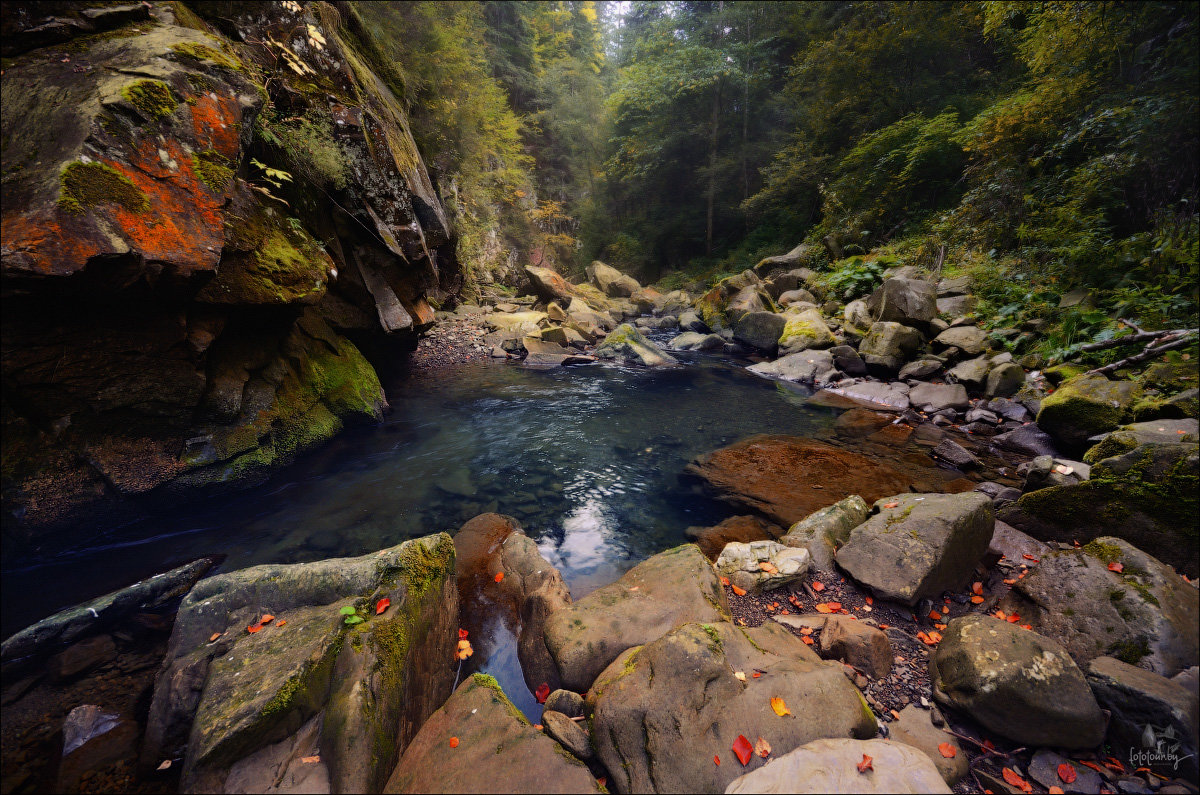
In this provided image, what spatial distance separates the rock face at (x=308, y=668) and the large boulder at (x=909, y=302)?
437 inches

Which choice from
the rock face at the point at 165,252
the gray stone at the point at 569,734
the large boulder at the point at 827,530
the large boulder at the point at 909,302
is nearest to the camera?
the gray stone at the point at 569,734

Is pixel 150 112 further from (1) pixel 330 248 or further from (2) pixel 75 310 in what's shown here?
(1) pixel 330 248

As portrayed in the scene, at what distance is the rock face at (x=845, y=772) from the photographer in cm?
173

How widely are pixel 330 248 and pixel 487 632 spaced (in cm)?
601

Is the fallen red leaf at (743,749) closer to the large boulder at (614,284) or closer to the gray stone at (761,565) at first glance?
the gray stone at (761,565)

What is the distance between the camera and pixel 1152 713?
2.02m

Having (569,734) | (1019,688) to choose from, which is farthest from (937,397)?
(569,734)

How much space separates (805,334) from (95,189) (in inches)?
508

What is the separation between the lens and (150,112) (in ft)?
11.7

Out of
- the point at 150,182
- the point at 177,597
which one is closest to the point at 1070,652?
the point at 177,597

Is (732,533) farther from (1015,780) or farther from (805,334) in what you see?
(805,334)

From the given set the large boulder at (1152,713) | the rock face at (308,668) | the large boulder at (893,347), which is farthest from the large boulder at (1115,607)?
the large boulder at (893,347)

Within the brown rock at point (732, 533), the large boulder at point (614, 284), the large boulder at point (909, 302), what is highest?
the large boulder at point (614, 284)

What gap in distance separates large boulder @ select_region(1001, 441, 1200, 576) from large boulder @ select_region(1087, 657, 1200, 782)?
1.57 m
